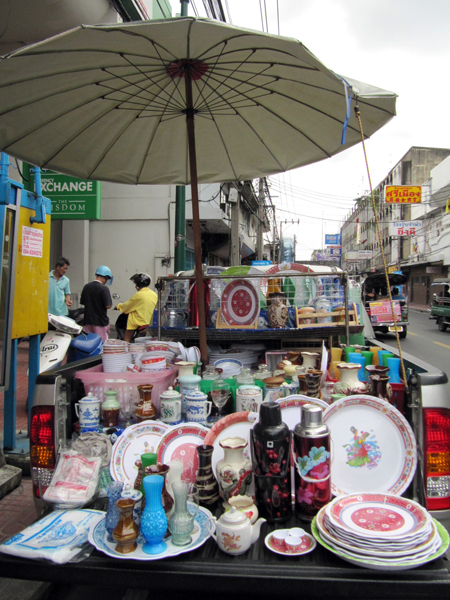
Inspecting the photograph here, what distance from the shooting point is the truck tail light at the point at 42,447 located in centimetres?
217

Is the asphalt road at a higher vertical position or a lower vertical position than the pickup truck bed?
lower

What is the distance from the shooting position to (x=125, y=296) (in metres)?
13.1

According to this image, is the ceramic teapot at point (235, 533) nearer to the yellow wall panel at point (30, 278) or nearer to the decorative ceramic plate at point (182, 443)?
the decorative ceramic plate at point (182, 443)

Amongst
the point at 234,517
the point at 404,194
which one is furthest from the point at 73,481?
the point at 404,194

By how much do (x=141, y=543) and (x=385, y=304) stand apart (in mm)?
12824

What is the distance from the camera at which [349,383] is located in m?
2.53

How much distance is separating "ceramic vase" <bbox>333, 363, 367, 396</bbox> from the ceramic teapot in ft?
3.55

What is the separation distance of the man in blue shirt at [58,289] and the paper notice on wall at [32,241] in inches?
78.3

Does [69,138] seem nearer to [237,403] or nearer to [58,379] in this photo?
[58,379]

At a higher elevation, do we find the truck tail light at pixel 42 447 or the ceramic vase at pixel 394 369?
the ceramic vase at pixel 394 369

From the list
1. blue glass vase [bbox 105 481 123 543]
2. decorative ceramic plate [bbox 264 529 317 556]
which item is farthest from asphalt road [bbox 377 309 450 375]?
blue glass vase [bbox 105 481 123 543]

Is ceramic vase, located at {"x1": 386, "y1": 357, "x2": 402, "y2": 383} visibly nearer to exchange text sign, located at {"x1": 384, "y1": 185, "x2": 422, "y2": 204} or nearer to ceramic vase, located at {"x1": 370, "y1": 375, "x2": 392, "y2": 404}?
ceramic vase, located at {"x1": 370, "y1": 375, "x2": 392, "y2": 404}

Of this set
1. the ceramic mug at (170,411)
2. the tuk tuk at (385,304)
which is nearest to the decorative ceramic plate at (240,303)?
the ceramic mug at (170,411)

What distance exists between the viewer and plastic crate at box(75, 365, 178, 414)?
8.86ft
